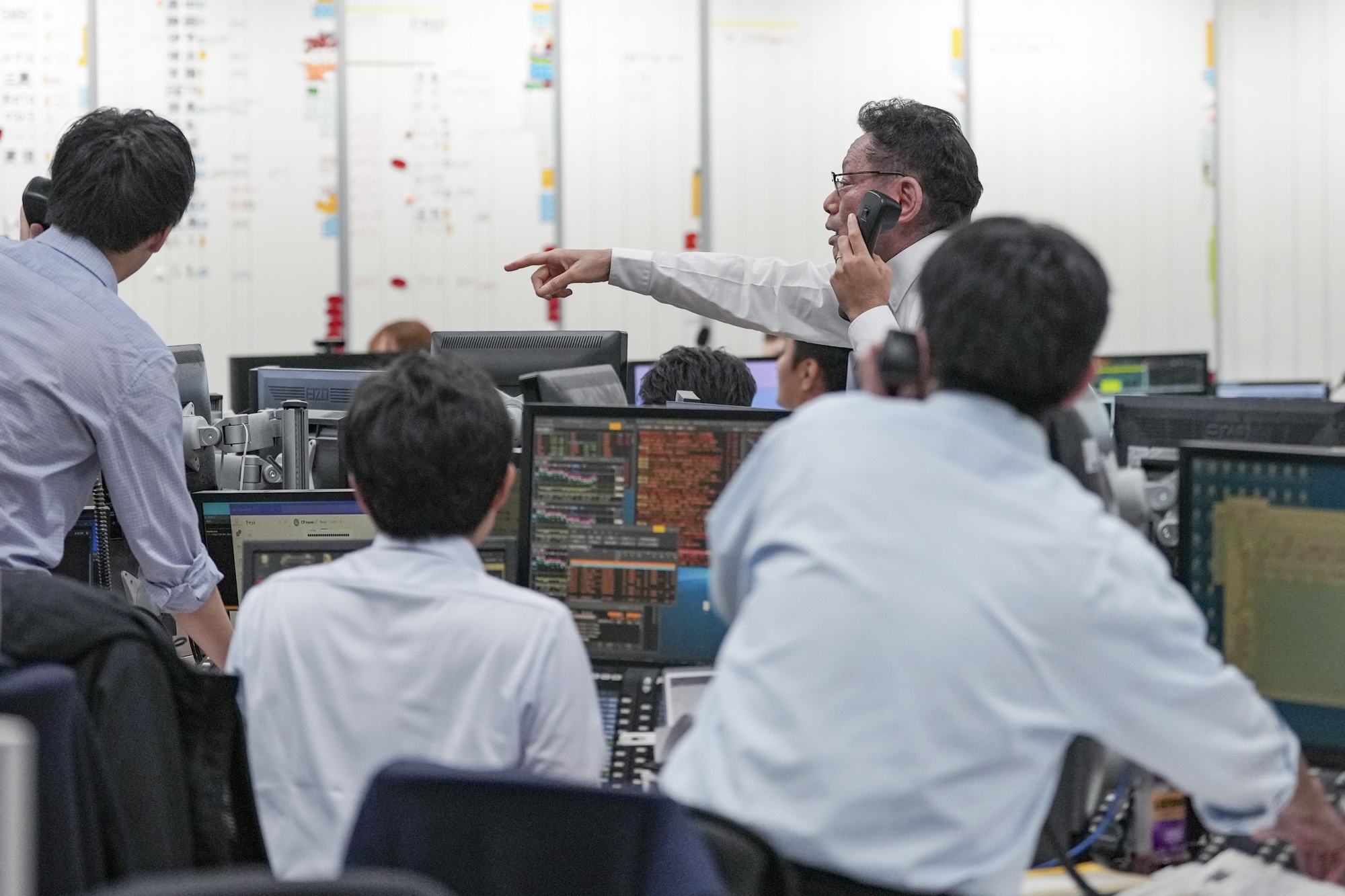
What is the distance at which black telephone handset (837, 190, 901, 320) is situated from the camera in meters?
2.44

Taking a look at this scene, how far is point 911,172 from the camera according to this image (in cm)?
253

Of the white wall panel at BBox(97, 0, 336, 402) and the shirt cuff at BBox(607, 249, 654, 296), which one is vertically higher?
the white wall panel at BBox(97, 0, 336, 402)

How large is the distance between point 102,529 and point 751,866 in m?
1.54

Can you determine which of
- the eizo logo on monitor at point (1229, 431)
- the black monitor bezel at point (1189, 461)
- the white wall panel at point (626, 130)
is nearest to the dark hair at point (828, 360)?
the eizo logo on monitor at point (1229, 431)

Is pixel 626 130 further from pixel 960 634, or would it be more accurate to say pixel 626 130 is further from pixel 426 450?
pixel 960 634

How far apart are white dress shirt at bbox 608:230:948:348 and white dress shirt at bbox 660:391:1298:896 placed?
1.51 m

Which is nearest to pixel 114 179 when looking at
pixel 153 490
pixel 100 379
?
pixel 100 379

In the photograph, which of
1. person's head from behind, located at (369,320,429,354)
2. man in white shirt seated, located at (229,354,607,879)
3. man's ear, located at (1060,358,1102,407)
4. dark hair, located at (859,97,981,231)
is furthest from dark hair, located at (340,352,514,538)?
person's head from behind, located at (369,320,429,354)

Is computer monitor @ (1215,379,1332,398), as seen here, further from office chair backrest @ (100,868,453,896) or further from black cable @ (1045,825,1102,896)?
office chair backrest @ (100,868,453,896)

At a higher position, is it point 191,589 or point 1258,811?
point 191,589

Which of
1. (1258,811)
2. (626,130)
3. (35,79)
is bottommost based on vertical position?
(1258,811)

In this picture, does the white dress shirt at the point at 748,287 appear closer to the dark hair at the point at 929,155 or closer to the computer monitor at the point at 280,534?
the dark hair at the point at 929,155

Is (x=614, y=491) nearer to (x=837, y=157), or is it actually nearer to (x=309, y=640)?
(x=309, y=640)

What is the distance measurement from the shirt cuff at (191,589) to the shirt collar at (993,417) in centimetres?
128
